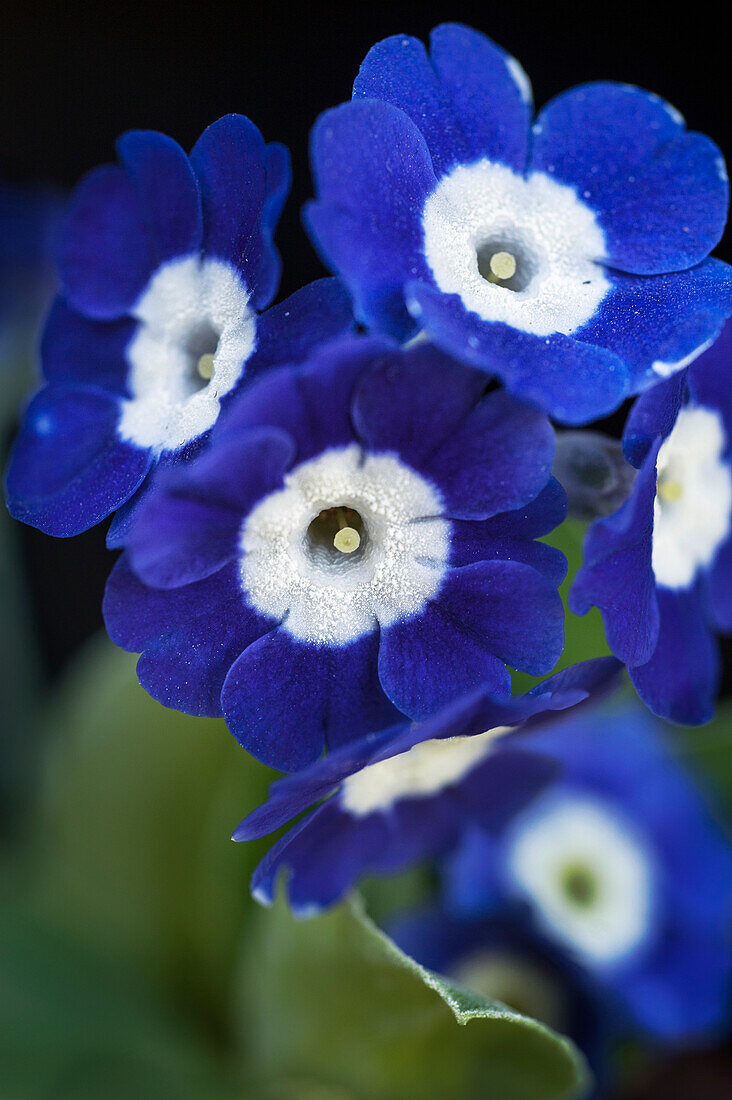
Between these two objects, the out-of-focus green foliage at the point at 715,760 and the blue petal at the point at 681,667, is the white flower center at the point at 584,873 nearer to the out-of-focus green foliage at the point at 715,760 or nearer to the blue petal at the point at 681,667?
the out-of-focus green foliage at the point at 715,760

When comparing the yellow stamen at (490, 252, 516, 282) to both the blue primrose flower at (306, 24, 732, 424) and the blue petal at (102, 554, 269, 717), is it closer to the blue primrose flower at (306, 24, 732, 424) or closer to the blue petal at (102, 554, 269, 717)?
the blue primrose flower at (306, 24, 732, 424)

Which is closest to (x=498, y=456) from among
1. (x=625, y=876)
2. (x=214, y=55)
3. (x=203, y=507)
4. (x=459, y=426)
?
(x=459, y=426)

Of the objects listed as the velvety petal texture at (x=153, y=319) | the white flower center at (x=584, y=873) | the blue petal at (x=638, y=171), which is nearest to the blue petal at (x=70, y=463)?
the velvety petal texture at (x=153, y=319)

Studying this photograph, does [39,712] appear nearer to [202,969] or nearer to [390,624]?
[202,969]

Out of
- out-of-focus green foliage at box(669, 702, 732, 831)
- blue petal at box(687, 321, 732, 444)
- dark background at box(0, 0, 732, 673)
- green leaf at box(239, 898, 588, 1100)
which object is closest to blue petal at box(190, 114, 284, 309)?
blue petal at box(687, 321, 732, 444)

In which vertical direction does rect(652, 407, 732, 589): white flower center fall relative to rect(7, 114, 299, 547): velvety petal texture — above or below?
below
